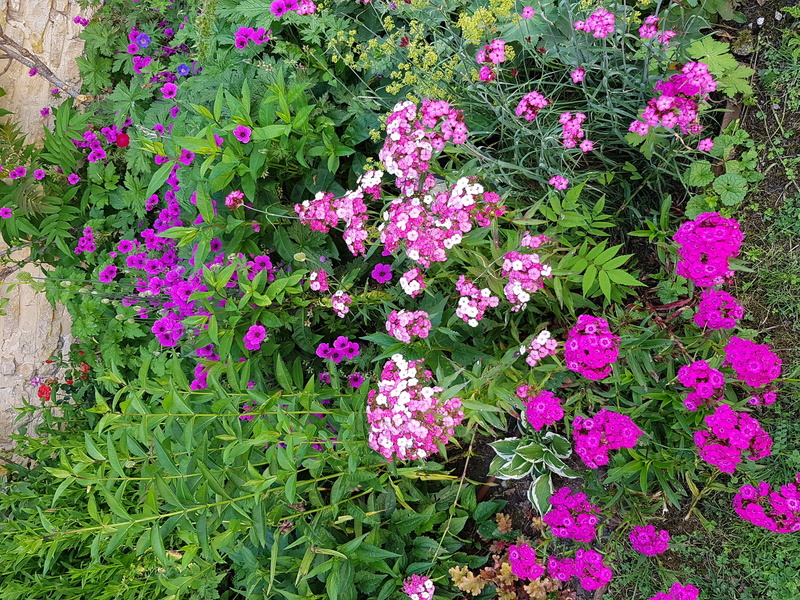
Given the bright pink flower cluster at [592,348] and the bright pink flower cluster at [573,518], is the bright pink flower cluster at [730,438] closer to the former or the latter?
the bright pink flower cluster at [592,348]

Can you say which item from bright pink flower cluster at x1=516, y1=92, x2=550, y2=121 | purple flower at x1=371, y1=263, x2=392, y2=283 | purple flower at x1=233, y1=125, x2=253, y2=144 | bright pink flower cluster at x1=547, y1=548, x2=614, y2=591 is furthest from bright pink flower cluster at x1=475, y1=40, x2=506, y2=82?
bright pink flower cluster at x1=547, y1=548, x2=614, y2=591

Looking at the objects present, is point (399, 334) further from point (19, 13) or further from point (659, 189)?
point (19, 13)

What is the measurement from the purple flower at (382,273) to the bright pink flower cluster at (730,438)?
1.52m

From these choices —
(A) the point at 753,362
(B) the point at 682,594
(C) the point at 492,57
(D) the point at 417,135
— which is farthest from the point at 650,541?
(C) the point at 492,57

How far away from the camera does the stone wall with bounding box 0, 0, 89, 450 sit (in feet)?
14.0

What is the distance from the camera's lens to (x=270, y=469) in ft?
6.81

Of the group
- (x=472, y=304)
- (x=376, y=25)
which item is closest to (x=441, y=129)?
(x=472, y=304)

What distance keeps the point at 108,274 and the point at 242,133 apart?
153 cm

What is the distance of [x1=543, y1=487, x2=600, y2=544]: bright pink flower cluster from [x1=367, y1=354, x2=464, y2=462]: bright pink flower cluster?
0.49 m

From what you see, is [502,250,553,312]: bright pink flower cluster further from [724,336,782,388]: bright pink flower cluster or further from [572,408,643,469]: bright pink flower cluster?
[724,336,782,388]: bright pink flower cluster

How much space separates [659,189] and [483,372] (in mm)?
1194

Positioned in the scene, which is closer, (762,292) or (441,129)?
(441,129)

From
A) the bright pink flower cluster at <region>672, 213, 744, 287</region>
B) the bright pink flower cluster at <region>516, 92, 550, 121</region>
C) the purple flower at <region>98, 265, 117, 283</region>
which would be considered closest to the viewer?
the bright pink flower cluster at <region>672, 213, 744, 287</region>

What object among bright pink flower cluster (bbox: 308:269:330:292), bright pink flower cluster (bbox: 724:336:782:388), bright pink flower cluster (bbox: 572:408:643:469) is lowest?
bright pink flower cluster (bbox: 572:408:643:469)
